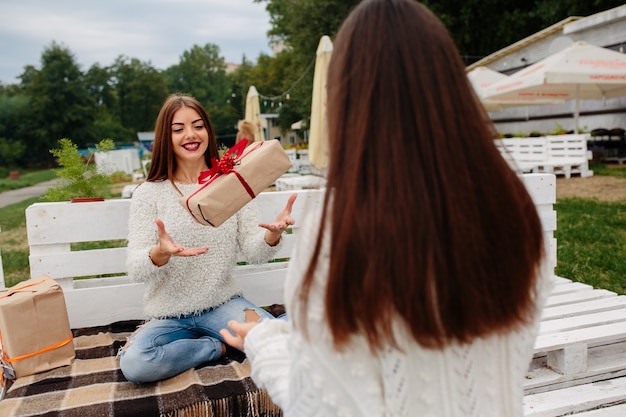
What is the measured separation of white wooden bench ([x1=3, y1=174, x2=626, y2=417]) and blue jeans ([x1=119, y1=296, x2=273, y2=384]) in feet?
1.86

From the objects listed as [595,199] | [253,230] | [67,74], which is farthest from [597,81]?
[67,74]

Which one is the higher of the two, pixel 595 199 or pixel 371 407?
pixel 371 407

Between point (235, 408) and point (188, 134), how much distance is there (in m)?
1.36

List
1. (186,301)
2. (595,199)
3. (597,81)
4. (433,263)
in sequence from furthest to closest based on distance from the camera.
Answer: (597,81), (595,199), (186,301), (433,263)

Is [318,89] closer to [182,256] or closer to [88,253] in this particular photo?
[88,253]

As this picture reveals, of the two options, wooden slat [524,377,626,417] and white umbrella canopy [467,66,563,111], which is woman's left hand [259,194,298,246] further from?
white umbrella canopy [467,66,563,111]

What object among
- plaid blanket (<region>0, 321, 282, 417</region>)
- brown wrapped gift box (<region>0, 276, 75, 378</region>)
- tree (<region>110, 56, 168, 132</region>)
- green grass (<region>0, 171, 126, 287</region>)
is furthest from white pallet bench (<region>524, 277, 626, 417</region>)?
tree (<region>110, 56, 168, 132</region>)

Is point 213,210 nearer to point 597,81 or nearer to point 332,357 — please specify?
point 332,357

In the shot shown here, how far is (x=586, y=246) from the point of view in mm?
5375

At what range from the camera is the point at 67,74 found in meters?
49.7

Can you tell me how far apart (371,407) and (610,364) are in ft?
6.83

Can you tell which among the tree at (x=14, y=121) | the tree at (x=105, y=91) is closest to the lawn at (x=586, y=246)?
the tree at (x=14, y=121)

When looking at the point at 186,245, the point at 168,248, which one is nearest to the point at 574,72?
the point at 186,245

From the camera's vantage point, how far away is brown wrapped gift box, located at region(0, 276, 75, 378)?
234 cm
